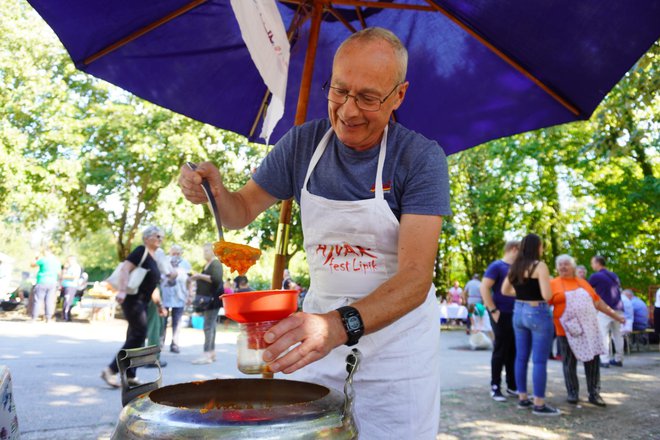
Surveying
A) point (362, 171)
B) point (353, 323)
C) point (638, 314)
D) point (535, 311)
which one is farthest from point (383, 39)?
point (638, 314)

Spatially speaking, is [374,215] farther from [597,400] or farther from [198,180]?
[597,400]

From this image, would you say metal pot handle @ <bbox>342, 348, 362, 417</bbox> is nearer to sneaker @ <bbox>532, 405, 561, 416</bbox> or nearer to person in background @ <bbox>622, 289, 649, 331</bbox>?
sneaker @ <bbox>532, 405, 561, 416</bbox>

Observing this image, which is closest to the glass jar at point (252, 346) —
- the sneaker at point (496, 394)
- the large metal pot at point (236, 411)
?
the large metal pot at point (236, 411)

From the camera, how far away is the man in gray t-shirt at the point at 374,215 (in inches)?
70.3

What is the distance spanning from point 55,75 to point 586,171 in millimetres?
18182

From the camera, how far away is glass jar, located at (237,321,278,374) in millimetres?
1384

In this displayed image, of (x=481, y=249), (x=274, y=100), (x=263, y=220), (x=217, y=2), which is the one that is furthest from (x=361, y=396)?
(x=481, y=249)

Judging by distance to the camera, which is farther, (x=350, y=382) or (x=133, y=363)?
(x=133, y=363)

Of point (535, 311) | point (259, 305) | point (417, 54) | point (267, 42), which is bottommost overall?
point (259, 305)

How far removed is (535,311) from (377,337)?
494 centimetres

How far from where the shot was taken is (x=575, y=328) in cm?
688

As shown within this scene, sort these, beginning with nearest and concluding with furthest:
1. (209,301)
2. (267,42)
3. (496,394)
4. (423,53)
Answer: (267,42) → (423,53) → (496,394) → (209,301)

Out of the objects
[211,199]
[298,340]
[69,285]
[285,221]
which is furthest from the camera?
[69,285]

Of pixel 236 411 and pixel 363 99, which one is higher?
pixel 363 99
